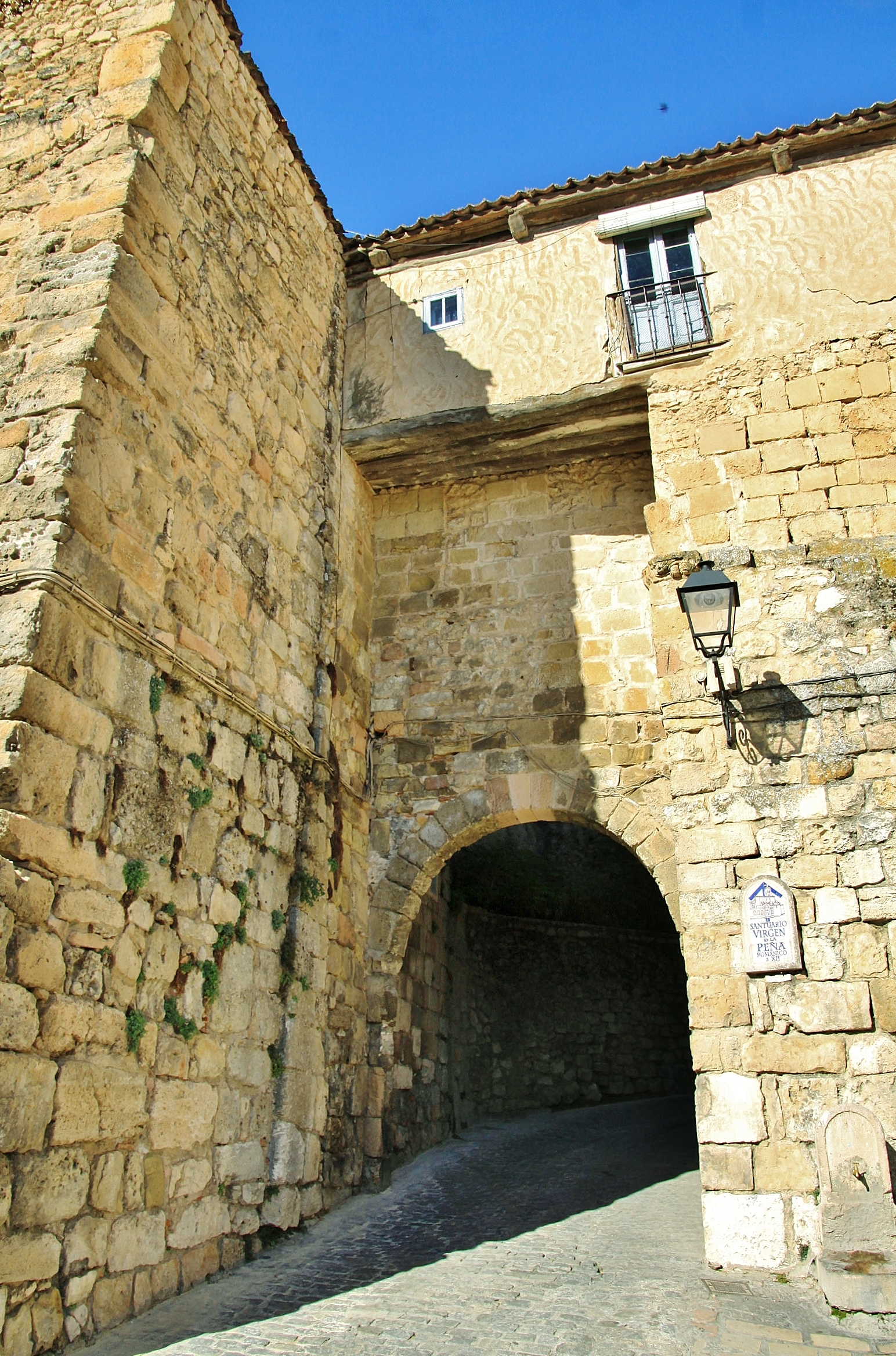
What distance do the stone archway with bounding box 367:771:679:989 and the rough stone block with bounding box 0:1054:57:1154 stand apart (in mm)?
3154

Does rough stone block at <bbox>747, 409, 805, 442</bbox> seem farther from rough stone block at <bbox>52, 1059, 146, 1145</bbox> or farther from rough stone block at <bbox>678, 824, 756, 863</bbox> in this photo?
rough stone block at <bbox>52, 1059, 146, 1145</bbox>

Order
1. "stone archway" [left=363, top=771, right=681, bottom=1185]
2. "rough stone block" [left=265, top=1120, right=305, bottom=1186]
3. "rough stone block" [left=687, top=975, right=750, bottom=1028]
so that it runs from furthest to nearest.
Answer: "stone archway" [left=363, top=771, right=681, bottom=1185] → "rough stone block" [left=265, top=1120, right=305, bottom=1186] → "rough stone block" [left=687, top=975, right=750, bottom=1028]

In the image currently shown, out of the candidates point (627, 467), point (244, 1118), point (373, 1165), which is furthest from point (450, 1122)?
point (627, 467)

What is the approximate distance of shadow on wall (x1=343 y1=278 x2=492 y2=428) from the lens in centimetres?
691

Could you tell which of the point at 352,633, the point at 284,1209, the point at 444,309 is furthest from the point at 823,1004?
the point at 444,309

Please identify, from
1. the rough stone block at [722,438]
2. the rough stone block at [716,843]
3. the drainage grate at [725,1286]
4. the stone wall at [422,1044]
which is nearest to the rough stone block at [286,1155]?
the stone wall at [422,1044]

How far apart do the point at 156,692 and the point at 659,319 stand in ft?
14.0

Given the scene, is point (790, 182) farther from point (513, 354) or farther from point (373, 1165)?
point (373, 1165)

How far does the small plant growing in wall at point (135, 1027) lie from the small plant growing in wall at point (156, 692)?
4.12ft

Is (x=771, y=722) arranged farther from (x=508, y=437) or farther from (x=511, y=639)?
(x=508, y=437)

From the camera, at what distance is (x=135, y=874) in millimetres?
4023

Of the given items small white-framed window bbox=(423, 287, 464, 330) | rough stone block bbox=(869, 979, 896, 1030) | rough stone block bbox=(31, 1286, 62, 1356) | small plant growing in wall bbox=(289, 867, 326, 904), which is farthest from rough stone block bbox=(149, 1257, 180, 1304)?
small white-framed window bbox=(423, 287, 464, 330)

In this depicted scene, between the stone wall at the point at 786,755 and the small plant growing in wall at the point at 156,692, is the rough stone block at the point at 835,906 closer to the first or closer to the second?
the stone wall at the point at 786,755

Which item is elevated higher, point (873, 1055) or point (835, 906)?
Result: point (835, 906)
